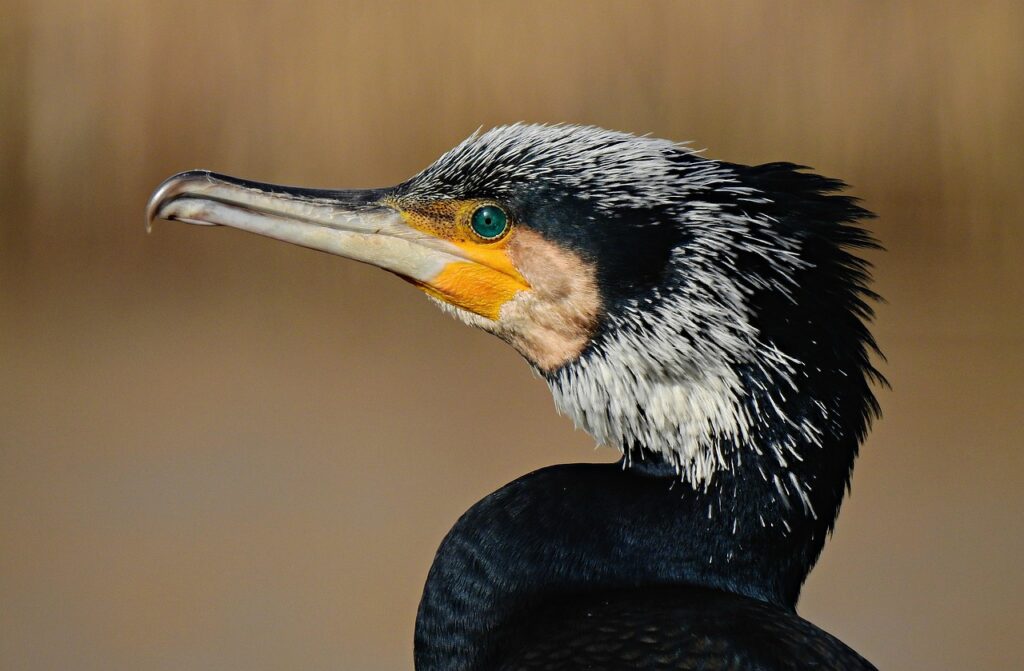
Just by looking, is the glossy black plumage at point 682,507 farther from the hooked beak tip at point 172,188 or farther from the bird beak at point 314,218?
the hooked beak tip at point 172,188

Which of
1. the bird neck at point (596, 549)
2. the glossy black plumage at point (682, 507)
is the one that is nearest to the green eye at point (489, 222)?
the glossy black plumage at point (682, 507)

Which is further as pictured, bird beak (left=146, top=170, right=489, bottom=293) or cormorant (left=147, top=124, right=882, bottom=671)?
bird beak (left=146, top=170, right=489, bottom=293)

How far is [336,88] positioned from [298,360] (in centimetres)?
114

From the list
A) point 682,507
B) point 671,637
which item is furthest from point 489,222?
point 671,637

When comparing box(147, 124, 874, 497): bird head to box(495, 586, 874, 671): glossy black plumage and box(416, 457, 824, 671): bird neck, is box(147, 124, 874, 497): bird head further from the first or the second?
box(495, 586, 874, 671): glossy black plumage

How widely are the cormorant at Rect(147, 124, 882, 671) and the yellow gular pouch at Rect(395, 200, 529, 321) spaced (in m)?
0.05

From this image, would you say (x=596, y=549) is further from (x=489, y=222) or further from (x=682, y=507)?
(x=489, y=222)

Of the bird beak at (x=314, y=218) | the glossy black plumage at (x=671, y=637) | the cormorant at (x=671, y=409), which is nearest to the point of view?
the glossy black plumage at (x=671, y=637)

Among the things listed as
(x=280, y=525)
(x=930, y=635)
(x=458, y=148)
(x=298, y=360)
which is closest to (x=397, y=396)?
(x=298, y=360)

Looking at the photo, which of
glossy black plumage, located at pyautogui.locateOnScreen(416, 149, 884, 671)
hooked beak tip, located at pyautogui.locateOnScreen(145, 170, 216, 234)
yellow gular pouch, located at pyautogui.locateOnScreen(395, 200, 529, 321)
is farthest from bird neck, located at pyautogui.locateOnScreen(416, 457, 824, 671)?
hooked beak tip, located at pyautogui.locateOnScreen(145, 170, 216, 234)

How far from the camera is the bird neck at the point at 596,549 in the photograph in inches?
65.0

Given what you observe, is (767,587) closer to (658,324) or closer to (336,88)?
(658,324)

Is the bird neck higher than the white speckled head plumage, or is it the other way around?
the white speckled head plumage

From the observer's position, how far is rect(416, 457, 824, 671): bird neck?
1650mm
